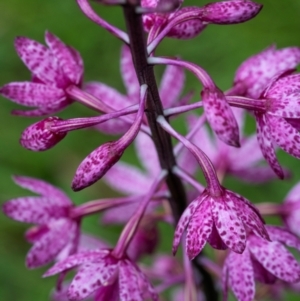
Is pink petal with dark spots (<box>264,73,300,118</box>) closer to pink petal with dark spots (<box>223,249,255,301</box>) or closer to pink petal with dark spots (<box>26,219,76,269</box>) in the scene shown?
pink petal with dark spots (<box>223,249,255,301</box>)

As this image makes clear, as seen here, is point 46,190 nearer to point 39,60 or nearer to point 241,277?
point 39,60

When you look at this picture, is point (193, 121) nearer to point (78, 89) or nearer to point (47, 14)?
point (78, 89)

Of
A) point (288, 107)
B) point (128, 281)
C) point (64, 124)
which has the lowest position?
point (128, 281)

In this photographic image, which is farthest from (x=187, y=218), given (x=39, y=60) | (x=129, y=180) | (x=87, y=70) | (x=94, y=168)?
(x=87, y=70)

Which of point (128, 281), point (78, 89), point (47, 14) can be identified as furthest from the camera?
point (47, 14)

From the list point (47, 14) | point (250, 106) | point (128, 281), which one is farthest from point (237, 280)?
point (47, 14)

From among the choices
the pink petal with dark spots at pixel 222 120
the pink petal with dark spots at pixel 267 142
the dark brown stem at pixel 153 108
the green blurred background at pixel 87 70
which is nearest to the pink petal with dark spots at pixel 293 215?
the dark brown stem at pixel 153 108
